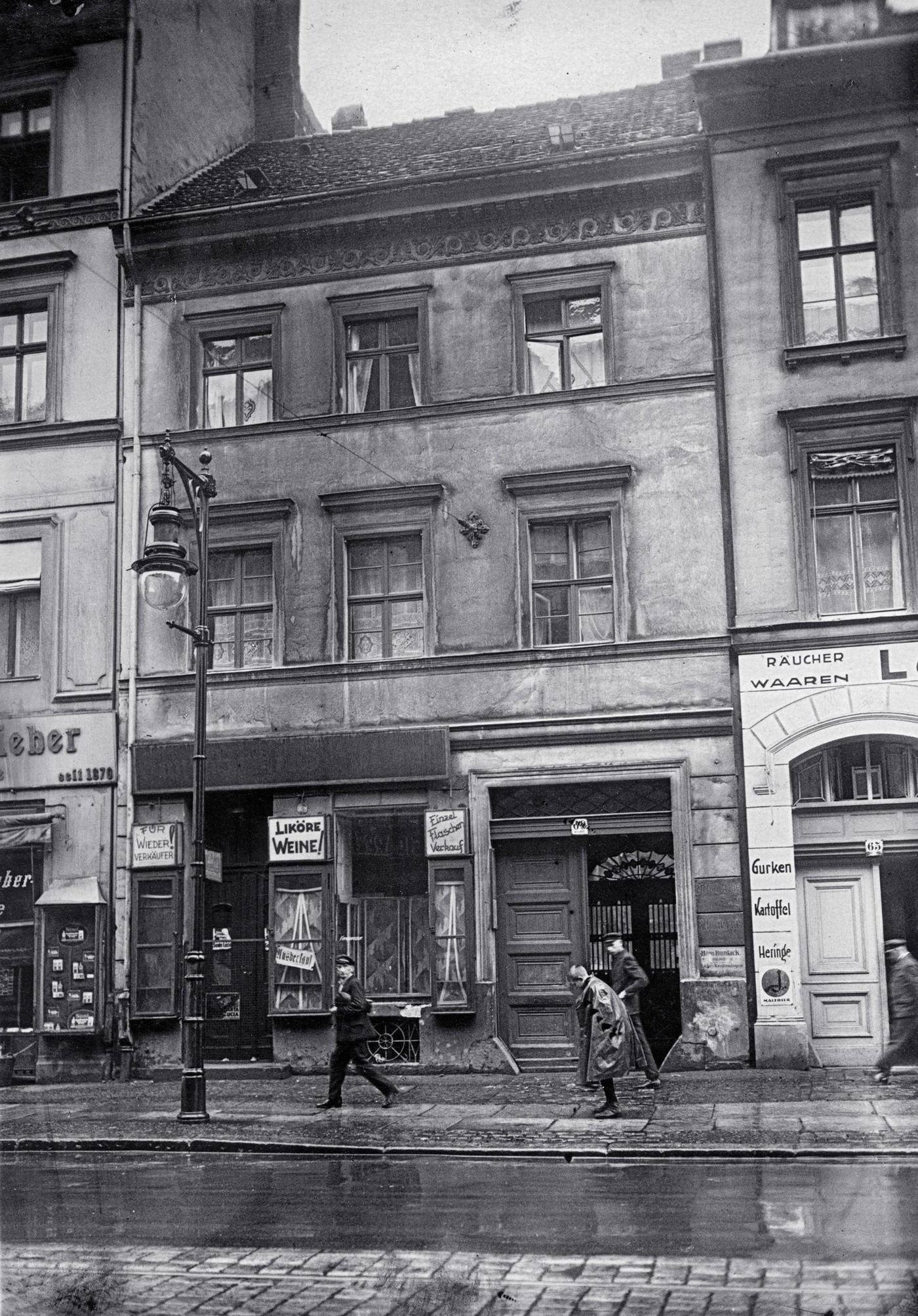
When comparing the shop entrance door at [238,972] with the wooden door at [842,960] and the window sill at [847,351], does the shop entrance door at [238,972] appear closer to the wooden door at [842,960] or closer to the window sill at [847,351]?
the wooden door at [842,960]

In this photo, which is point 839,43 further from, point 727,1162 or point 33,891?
point 33,891

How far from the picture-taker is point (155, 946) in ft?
66.0

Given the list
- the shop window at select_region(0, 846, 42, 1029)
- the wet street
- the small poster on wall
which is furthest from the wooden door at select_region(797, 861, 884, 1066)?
the shop window at select_region(0, 846, 42, 1029)

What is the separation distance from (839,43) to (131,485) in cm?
1142

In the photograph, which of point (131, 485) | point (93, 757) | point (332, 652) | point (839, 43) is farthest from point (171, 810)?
point (839, 43)

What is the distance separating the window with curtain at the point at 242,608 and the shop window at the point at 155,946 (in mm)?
3224

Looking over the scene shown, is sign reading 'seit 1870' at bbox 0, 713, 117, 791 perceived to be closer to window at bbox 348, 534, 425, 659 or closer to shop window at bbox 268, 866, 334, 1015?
shop window at bbox 268, 866, 334, 1015

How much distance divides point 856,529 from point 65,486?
37.1 ft

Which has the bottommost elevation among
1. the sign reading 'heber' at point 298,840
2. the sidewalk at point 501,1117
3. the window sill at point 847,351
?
the sidewalk at point 501,1117

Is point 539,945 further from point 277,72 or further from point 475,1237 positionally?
point 277,72

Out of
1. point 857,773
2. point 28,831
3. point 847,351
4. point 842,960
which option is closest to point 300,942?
point 28,831

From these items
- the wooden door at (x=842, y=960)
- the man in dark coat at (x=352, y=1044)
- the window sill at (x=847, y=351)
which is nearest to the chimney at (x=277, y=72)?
the window sill at (x=847, y=351)

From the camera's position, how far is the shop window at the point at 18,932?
809 inches

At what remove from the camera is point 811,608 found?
19.0 meters
